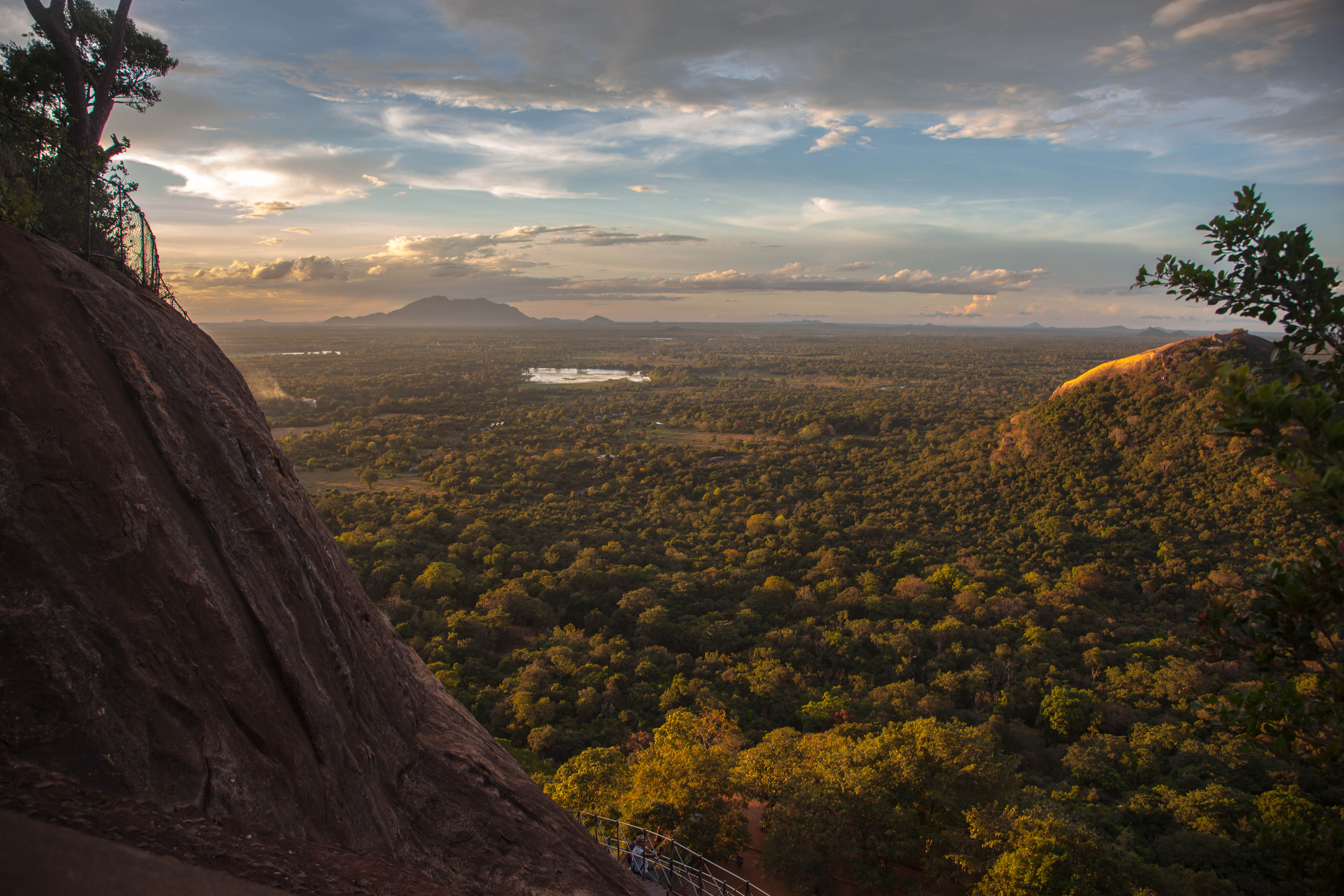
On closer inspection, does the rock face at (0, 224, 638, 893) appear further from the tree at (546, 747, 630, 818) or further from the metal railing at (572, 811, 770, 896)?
the tree at (546, 747, 630, 818)

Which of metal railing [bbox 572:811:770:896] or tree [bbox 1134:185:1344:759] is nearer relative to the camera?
tree [bbox 1134:185:1344:759]

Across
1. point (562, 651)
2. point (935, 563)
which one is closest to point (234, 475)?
point (562, 651)

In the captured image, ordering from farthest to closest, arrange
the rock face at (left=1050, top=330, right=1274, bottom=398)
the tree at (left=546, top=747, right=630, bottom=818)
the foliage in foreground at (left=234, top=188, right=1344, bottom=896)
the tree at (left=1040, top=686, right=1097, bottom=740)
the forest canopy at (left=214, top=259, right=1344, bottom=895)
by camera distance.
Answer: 1. the rock face at (left=1050, top=330, right=1274, bottom=398)
2. the tree at (left=1040, top=686, right=1097, bottom=740)
3. the tree at (left=546, top=747, right=630, bottom=818)
4. the forest canopy at (left=214, top=259, right=1344, bottom=895)
5. the foliage in foreground at (left=234, top=188, right=1344, bottom=896)

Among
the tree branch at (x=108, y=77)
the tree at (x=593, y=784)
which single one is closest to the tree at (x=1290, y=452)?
the tree at (x=593, y=784)

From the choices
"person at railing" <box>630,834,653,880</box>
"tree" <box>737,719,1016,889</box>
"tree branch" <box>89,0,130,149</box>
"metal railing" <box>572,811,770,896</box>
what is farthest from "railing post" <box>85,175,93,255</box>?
"tree" <box>737,719,1016,889</box>

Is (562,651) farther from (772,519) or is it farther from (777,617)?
(772,519)

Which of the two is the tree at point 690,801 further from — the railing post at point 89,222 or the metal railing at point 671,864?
the railing post at point 89,222

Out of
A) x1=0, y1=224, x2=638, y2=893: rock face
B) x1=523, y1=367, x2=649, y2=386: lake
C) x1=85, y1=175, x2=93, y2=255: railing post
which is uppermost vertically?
x1=85, y1=175, x2=93, y2=255: railing post
